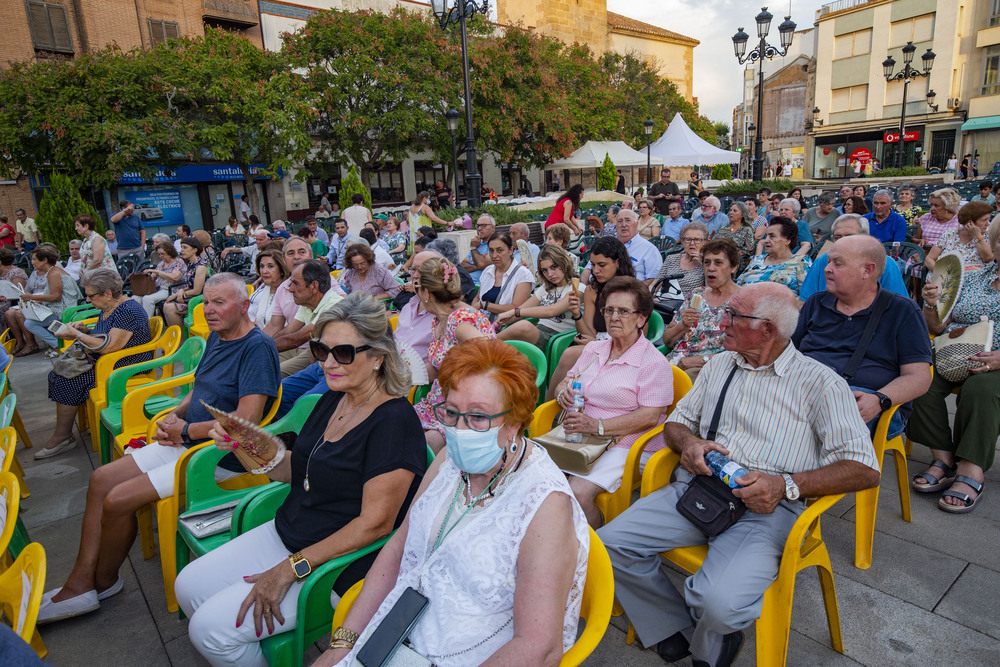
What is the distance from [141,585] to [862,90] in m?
44.7

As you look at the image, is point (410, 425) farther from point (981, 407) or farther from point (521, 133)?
point (521, 133)

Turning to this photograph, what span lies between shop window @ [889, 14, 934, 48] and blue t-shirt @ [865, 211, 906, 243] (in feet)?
119

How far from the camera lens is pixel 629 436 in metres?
2.79

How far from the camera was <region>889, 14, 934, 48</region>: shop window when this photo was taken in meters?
33.3

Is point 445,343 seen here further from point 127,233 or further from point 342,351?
point 127,233

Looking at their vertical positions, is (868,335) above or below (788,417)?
above

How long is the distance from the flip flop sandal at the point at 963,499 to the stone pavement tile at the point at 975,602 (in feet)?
1.62

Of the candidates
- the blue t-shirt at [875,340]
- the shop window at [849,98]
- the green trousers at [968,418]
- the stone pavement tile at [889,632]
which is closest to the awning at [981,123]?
the shop window at [849,98]

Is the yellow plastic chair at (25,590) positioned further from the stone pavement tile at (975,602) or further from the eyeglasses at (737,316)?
the stone pavement tile at (975,602)

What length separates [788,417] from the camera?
7.24ft

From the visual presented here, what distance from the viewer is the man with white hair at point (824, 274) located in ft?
10.9

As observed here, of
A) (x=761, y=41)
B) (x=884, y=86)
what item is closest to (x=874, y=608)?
(x=761, y=41)

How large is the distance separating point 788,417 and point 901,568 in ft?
3.60

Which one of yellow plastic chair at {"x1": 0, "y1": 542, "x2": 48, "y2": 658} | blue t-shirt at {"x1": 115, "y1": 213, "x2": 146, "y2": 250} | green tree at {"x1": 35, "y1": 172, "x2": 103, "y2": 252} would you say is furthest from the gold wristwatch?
green tree at {"x1": 35, "y1": 172, "x2": 103, "y2": 252}
